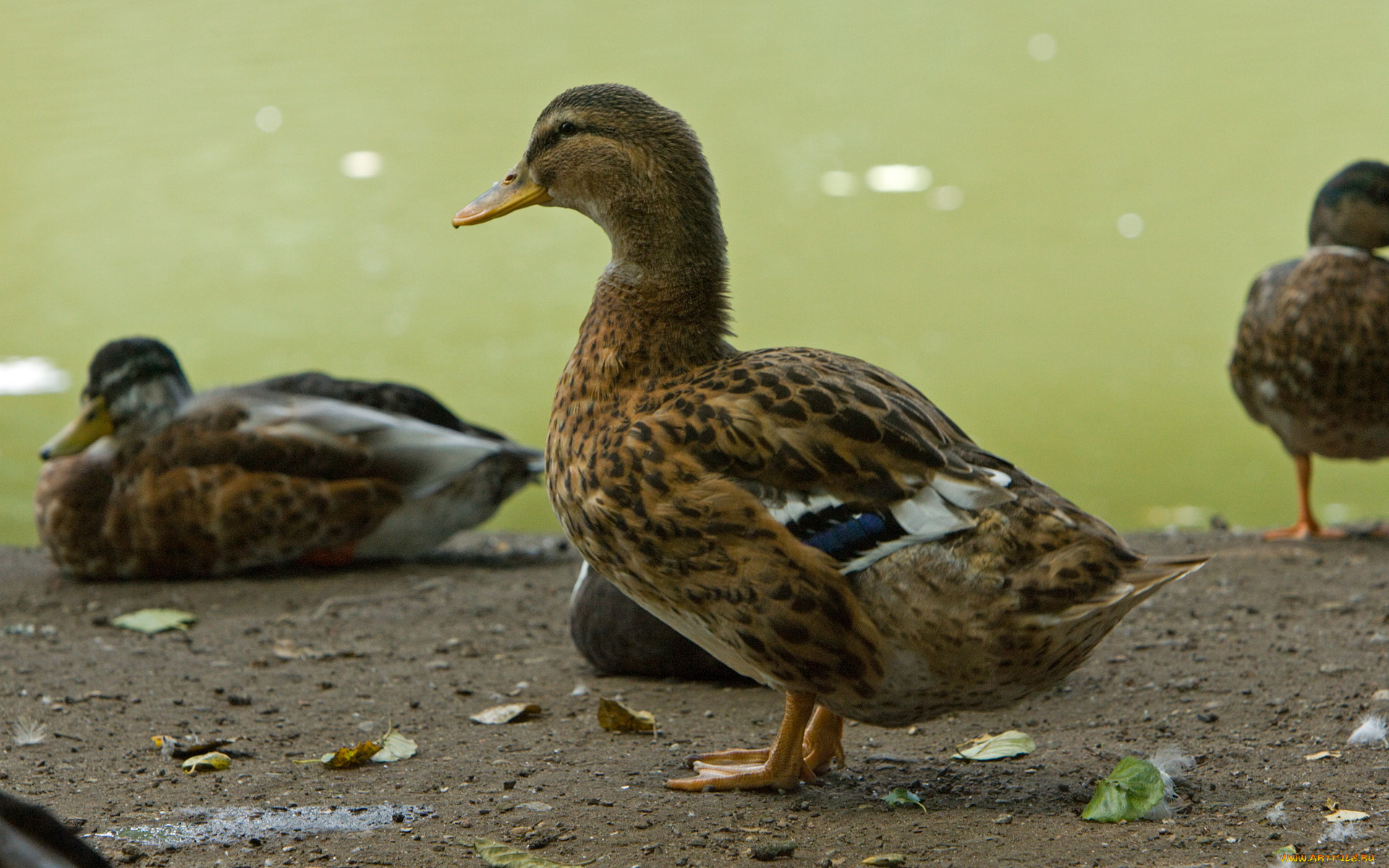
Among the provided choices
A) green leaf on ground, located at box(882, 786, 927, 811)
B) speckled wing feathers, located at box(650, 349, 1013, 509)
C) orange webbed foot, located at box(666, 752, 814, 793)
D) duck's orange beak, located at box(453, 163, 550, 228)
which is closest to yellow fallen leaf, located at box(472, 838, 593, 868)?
orange webbed foot, located at box(666, 752, 814, 793)

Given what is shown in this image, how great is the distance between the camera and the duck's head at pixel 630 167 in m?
3.29

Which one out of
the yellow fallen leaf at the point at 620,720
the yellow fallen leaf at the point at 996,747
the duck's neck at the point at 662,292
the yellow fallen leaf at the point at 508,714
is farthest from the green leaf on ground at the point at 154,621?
the yellow fallen leaf at the point at 996,747

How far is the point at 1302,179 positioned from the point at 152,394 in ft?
40.6

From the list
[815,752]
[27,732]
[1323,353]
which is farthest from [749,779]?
[1323,353]

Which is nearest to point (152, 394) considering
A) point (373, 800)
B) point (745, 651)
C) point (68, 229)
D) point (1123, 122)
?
point (373, 800)

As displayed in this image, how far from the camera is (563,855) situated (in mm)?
2785

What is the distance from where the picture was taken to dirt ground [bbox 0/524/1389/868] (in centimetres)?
283

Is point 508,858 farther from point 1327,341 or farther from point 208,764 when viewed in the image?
point 1327,341

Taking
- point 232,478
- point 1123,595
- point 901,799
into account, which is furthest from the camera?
point 232,478

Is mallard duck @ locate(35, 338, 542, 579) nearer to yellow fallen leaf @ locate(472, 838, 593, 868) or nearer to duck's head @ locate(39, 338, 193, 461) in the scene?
duck's head @ locate(39, 338, 193, 461)

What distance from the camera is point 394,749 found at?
3588 mm

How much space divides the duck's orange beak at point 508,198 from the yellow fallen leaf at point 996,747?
1719mm

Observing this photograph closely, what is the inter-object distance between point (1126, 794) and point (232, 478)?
3.96 meters

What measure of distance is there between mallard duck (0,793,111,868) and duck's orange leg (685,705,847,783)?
1.61m
